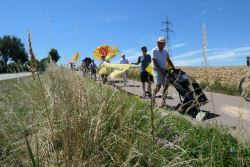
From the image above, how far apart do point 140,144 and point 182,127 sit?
1171 millimetres

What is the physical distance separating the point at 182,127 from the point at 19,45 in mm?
68921

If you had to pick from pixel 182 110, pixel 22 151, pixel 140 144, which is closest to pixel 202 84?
pixel 182 110

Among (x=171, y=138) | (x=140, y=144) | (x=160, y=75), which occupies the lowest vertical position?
(x=171, y=138)

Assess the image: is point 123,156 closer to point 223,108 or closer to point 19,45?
point 223,108

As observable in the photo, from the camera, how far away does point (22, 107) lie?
3.89 meters

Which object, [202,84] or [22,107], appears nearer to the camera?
[22,107]

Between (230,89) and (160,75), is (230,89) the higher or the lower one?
the lower one

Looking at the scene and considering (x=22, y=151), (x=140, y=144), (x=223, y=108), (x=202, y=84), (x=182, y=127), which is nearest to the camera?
(x=140, y=144)

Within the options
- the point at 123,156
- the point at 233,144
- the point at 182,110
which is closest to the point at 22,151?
the point at 123,156

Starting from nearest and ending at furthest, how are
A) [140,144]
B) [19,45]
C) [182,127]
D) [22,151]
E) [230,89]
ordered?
[140,144]
[22,151]
[182,127]
[230,89]
[19,45]

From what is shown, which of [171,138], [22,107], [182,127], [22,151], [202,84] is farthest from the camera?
[202,84]

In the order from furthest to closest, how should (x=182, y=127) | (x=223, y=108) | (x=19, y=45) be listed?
(x=19, y=45) → (x=223, y=108) → (x=182, y=127)

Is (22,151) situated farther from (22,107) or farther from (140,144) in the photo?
(22,107)

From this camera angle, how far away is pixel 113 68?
7.23 metres
